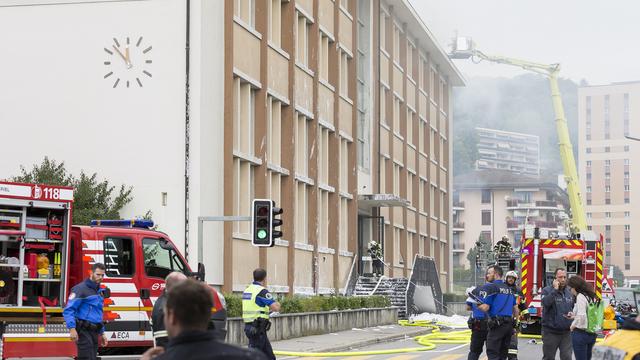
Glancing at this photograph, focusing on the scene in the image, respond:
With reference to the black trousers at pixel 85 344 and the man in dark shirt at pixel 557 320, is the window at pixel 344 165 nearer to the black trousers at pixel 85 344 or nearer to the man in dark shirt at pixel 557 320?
the man in dark shirt at pixel 557 320

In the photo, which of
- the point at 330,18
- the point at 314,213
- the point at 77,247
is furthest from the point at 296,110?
the point at 77,247

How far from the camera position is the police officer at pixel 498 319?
54.6 ft

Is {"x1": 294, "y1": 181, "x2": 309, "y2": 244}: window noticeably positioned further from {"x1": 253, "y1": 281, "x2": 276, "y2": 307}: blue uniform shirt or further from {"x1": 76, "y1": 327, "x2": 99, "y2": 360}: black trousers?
{"x1": 76, "y1": 327, "x2": 99, "y2": 360}: black trousers

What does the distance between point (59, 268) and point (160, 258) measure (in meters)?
1.88

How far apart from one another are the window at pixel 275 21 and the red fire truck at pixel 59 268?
21.0m

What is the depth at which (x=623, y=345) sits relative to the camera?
968cm

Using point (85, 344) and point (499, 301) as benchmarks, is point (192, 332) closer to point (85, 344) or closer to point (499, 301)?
point (85, 344)

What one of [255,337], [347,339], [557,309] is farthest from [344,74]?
[255,337]

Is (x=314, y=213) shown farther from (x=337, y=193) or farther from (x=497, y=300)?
(x=497, y=300)

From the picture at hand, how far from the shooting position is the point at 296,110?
4162 cm

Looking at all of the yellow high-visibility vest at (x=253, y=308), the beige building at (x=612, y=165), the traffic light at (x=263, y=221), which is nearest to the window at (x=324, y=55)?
the traffic light at (x=263, y=221)

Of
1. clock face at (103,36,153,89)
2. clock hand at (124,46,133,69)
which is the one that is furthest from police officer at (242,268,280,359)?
clock hand at (124,46,133,69)

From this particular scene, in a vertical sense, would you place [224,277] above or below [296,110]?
below

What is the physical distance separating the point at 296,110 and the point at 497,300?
25.5 meters
